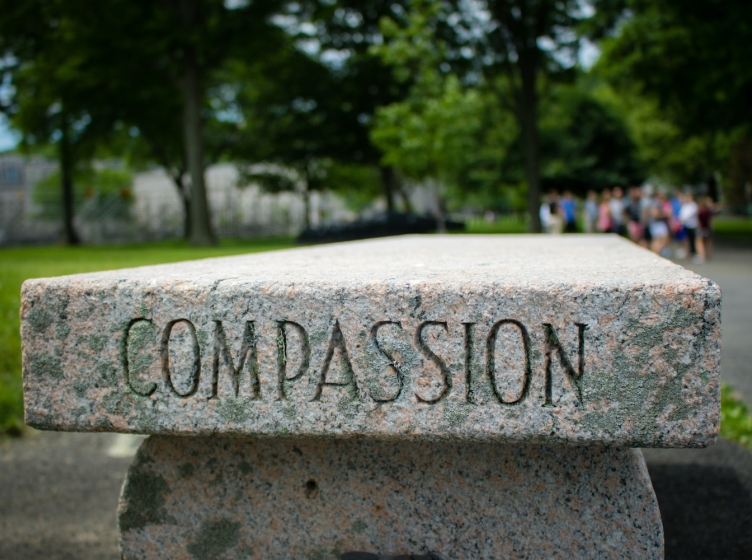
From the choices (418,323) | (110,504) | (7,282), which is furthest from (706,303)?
(7,282)

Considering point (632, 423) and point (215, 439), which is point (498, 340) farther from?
point (215, 439)

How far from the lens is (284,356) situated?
162 centimetres

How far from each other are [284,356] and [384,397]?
10.0 inches

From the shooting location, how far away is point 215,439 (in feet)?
6.40

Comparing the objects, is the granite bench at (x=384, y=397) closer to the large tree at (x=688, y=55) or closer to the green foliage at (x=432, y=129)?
the large tree at (x=688, y=55)

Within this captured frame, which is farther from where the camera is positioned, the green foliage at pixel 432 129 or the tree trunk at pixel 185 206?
the tree trunk at pixel 185 206

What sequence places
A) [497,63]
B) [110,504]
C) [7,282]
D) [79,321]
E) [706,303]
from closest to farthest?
[706,303], [79,321], [110,504], [7,282], [497,63]

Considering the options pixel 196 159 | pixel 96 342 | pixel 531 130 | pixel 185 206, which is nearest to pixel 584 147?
pixel 531 130

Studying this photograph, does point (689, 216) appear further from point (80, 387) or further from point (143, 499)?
point (80, 387)

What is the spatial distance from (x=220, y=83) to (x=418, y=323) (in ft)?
112

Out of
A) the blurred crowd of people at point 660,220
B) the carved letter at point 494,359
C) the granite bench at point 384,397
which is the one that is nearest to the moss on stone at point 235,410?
the granite bench at point 384,397

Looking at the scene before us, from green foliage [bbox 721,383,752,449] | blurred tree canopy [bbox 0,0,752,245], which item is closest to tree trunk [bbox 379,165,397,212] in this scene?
blurred tree canopy [bbox 0,0,752,245]

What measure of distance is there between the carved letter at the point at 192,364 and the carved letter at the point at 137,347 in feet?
0.12

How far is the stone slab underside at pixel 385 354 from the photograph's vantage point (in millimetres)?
1496
